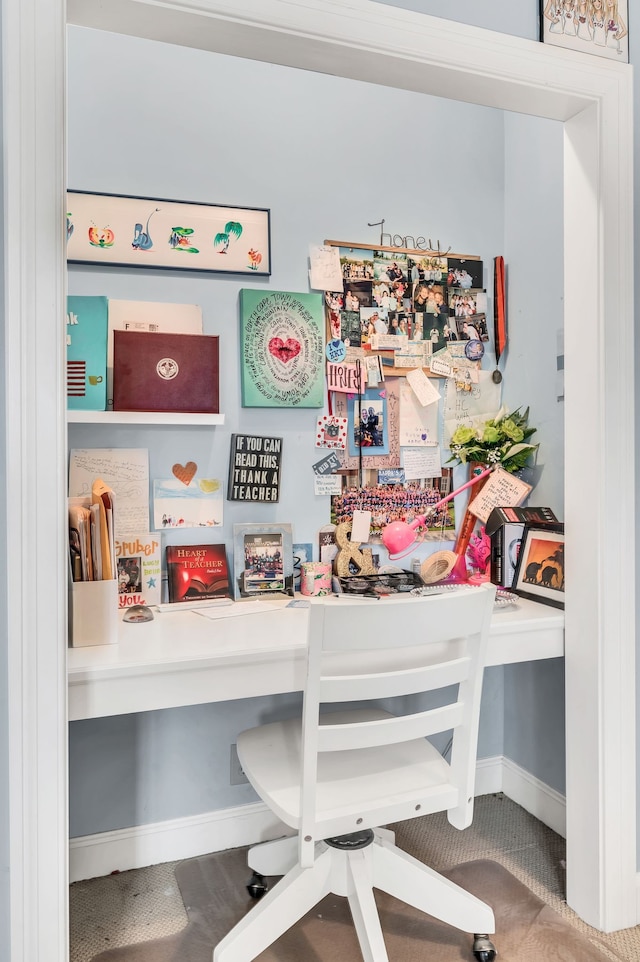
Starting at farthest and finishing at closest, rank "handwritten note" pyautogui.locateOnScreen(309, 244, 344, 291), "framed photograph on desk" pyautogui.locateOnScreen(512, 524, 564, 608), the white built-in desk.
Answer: "handwritten note" pyautogui.locateOnScreen(309, 244, 344, 291)
"framed photograph on desk" pyautogui.locateOnScreen(512, 524, 564, 608)
the white built-in desk

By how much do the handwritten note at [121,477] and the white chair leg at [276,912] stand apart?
1034 millimetres

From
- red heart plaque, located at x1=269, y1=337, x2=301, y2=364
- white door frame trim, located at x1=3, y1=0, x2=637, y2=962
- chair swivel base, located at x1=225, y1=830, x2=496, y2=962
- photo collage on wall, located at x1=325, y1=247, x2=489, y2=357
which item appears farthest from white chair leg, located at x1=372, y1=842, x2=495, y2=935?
photo collage on wall, located at x1=325, y1=247, x2=489, y2=357

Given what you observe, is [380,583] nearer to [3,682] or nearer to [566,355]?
[566,355]

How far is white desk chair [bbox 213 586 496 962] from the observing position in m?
1.42

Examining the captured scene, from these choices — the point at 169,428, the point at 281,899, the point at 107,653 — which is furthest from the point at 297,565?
the point at 281,899

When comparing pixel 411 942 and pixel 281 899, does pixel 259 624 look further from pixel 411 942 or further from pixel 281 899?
pixel 411 942

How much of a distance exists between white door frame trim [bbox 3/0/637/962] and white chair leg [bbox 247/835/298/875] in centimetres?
71

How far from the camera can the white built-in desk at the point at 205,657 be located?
1.50 m

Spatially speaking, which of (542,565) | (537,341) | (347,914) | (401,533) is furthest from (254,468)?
(347,914)

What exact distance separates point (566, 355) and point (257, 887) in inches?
66.0

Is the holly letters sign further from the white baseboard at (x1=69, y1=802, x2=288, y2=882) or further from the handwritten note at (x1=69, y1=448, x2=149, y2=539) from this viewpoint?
the white baseboard at (x1=69, y1=802, x2=288, y2=882)

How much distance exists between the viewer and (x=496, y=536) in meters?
2.31

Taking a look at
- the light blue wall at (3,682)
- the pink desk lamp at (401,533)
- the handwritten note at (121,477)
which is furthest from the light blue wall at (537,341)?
the light blue wall at (3,682)

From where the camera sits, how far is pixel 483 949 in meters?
1.67
